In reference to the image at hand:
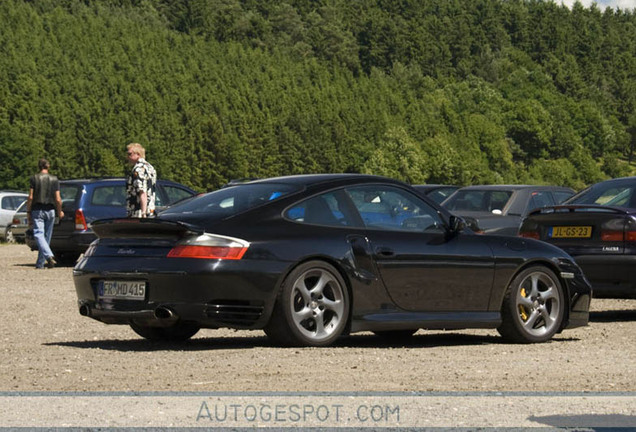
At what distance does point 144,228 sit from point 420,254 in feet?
6.97

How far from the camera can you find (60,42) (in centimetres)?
17262

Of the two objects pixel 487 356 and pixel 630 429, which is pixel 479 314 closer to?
pixel 487 356

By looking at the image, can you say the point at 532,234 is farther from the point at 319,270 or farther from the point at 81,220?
the point at 81,220

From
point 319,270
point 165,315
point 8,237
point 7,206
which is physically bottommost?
point 8,237

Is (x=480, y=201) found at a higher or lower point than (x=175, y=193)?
higher

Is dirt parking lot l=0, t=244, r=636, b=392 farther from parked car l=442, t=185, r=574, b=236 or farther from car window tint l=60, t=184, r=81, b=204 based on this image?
car window tint l=60, t=184, r=81, b=204

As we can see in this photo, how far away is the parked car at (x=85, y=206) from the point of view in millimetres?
22891

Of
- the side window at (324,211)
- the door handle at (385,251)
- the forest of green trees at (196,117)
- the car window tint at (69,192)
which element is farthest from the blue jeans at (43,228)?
the forest of green trees at (196,117)

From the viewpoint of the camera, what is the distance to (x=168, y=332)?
32.5 feet

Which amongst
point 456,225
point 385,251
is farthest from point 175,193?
point 385,251

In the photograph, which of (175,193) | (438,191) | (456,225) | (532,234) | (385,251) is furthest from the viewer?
(438,191)

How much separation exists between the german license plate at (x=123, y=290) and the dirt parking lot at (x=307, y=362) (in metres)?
0.40

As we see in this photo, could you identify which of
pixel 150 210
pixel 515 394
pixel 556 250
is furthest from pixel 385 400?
pixel 150 210

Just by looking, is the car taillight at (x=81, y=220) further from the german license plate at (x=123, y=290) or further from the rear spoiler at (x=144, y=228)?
the german license plate at (x=123, y=290)
